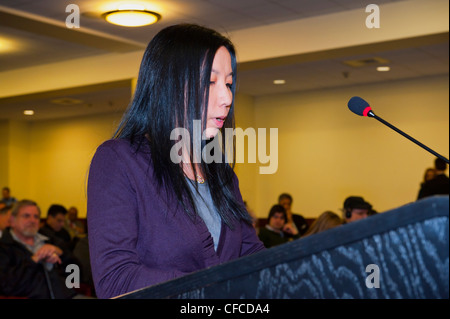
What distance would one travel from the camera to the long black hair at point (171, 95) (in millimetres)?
1133

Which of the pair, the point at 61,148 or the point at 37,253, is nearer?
the point at 37,253

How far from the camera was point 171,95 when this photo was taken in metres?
1.15

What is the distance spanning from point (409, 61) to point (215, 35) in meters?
7.32

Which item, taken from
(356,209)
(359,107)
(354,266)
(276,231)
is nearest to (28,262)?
(356,209)

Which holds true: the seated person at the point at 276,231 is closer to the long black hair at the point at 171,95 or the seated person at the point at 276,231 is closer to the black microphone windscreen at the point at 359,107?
the black microphone windscreen at the point at 359,107

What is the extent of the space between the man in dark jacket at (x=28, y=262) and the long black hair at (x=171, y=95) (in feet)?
9.78

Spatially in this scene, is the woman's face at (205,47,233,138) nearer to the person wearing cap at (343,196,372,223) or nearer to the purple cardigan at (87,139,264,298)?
the purple cardigan at (87,139,264,298)

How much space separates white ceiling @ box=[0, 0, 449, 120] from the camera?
5.58 m

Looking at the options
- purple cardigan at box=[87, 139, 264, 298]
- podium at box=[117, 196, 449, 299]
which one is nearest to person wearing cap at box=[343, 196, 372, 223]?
purple cardigan at box=[87, 139, 264, 298]

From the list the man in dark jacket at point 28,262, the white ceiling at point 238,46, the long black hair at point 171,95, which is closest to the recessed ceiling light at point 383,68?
the white ceiling at point 238,46

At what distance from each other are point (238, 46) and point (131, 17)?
4.71ft
